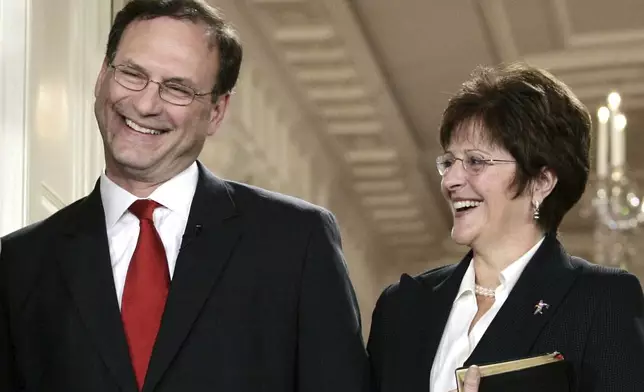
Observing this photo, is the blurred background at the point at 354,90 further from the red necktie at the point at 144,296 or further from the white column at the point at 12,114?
the red necktie at the point at 144,296

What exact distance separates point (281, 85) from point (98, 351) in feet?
14.3

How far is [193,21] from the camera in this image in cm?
220

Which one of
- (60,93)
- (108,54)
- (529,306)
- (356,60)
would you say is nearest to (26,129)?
(60,93)

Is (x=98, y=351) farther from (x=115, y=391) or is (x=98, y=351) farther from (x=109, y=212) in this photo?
(x=109, y=212)

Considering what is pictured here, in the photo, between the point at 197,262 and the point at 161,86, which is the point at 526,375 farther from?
the point at 161,86

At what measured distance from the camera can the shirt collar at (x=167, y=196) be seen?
7.07 ft

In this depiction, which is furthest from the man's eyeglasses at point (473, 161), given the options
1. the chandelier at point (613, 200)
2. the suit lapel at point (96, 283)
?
the chandelier at point (613, 200)

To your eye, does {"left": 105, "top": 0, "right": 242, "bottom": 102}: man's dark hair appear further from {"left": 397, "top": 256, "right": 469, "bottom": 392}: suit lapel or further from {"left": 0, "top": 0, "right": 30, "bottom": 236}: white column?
{"left": 0, "top": 0, "right": 30, "bottom": 236}: white column

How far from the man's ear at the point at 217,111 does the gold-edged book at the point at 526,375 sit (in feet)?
1.90

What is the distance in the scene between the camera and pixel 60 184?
3756mm

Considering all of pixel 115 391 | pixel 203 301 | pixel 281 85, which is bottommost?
pixel 115 391

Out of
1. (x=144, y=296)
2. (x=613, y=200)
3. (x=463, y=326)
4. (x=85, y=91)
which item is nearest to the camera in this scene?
(x=144, y=296)

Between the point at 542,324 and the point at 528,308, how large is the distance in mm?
47

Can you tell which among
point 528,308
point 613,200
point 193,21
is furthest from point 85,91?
point 613,200
